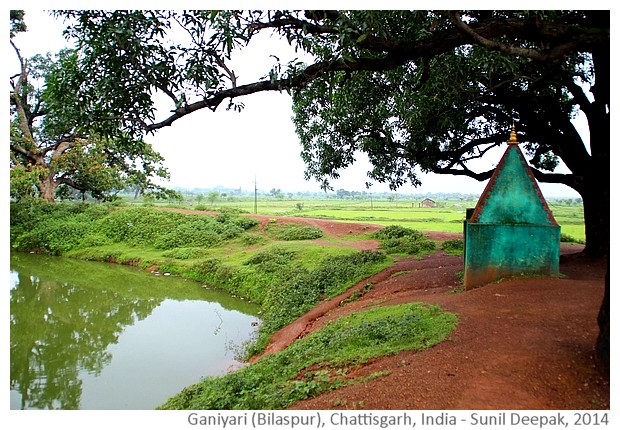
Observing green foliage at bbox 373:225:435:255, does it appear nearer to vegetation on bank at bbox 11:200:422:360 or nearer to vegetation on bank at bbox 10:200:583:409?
vegetation on bank at bbox 10:200:583:409

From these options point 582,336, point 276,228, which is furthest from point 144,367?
point 276,228

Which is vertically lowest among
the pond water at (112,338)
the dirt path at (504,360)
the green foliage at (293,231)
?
the pond water at (112,338)

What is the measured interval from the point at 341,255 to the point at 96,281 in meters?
9.41

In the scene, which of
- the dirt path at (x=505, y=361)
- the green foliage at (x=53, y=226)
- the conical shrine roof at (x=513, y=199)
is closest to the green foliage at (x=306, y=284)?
the dirt path at (x=505, y=361)

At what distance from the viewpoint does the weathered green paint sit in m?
7.75

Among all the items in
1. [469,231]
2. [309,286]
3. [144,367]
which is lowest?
[144,367]

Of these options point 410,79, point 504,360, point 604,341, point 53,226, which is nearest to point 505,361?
point 504,360

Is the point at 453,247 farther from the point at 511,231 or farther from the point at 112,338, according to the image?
the point at 112,338

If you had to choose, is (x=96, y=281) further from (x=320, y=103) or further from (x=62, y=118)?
(x=62, y=118)

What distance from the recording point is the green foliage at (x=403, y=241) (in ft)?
50.5

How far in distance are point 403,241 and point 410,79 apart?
8.21 meters

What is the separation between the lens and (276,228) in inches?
865

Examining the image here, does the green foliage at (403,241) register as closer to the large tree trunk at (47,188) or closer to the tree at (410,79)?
the tree at (410,79)
